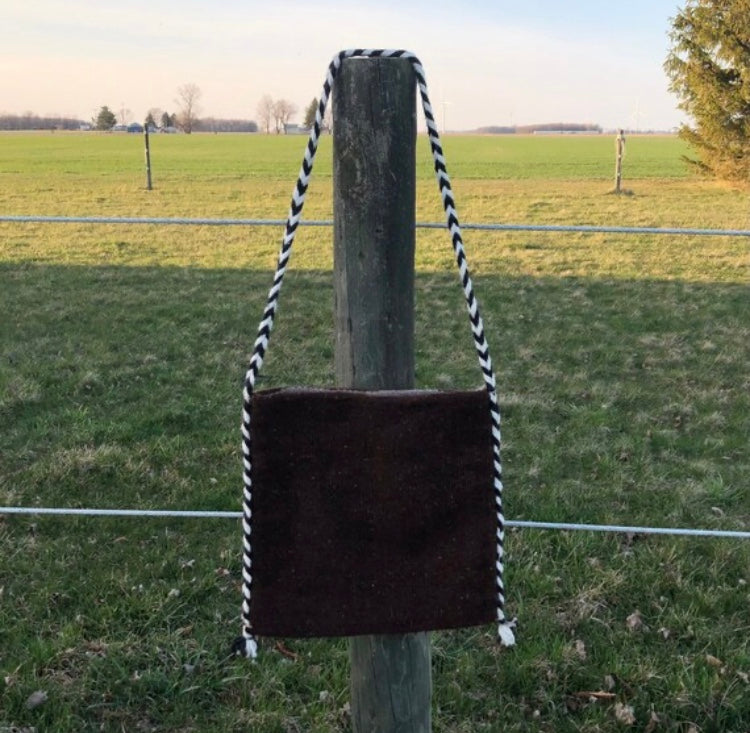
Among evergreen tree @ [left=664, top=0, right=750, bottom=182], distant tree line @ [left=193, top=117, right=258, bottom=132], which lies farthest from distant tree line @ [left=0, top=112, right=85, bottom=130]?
evergreen tree @ [left=664, top=0, right=750, bottom=182]

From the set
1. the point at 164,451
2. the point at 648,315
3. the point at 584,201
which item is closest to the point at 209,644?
the point at 164,451

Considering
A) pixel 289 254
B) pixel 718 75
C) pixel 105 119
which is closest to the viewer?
pixel 289 254

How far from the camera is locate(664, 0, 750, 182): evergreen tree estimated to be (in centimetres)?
1569

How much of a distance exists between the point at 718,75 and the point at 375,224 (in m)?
17.2

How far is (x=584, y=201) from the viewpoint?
16.8m

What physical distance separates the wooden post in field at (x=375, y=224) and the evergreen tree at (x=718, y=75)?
656 inches

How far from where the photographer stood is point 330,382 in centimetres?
521

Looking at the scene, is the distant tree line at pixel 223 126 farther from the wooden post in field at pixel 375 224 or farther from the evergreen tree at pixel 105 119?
the wooden post in field at pixel 375 224

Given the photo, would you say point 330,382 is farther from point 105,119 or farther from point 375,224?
point 105,119

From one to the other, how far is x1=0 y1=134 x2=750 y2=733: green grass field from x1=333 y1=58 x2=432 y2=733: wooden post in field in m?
1.06

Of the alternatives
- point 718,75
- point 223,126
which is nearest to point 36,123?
point 223,126

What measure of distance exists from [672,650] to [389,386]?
165 cm

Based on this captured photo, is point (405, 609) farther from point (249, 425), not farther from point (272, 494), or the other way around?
point (249, 425)

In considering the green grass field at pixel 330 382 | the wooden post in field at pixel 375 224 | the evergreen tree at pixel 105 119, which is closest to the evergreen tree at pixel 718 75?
the green grass field at pixel 330 382
